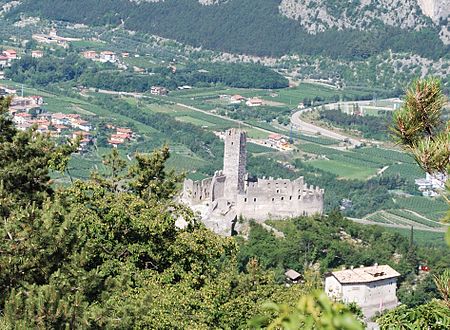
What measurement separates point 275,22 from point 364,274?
98538mm

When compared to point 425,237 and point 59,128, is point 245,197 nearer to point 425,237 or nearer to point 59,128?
point 425,237

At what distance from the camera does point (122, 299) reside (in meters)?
12.1

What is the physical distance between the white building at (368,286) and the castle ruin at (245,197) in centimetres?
581

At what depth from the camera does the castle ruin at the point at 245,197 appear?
115 ft

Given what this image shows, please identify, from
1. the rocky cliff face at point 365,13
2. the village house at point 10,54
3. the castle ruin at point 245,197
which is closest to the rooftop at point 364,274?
the castle ruin at point 245,197

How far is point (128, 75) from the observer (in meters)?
99.8

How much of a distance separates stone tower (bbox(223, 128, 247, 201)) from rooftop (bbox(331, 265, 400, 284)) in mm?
7058

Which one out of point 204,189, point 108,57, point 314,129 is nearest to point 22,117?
point 314,129

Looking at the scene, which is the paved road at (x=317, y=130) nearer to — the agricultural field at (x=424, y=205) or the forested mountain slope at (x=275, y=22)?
the agricultural field at (x=424, y=205)

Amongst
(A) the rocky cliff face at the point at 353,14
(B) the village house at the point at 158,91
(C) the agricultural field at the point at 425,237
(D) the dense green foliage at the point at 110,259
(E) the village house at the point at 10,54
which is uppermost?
(D) the dense green foliage at the point at 110,259

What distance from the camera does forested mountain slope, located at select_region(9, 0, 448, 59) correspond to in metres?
116

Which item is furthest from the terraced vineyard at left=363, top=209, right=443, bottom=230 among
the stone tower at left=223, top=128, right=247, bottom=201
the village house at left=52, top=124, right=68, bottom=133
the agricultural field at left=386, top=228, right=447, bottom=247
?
the village house at left=52, top=124, right=68, bottom=133

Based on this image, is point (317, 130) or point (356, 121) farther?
point (356, 121)

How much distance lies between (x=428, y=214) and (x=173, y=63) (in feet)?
192
